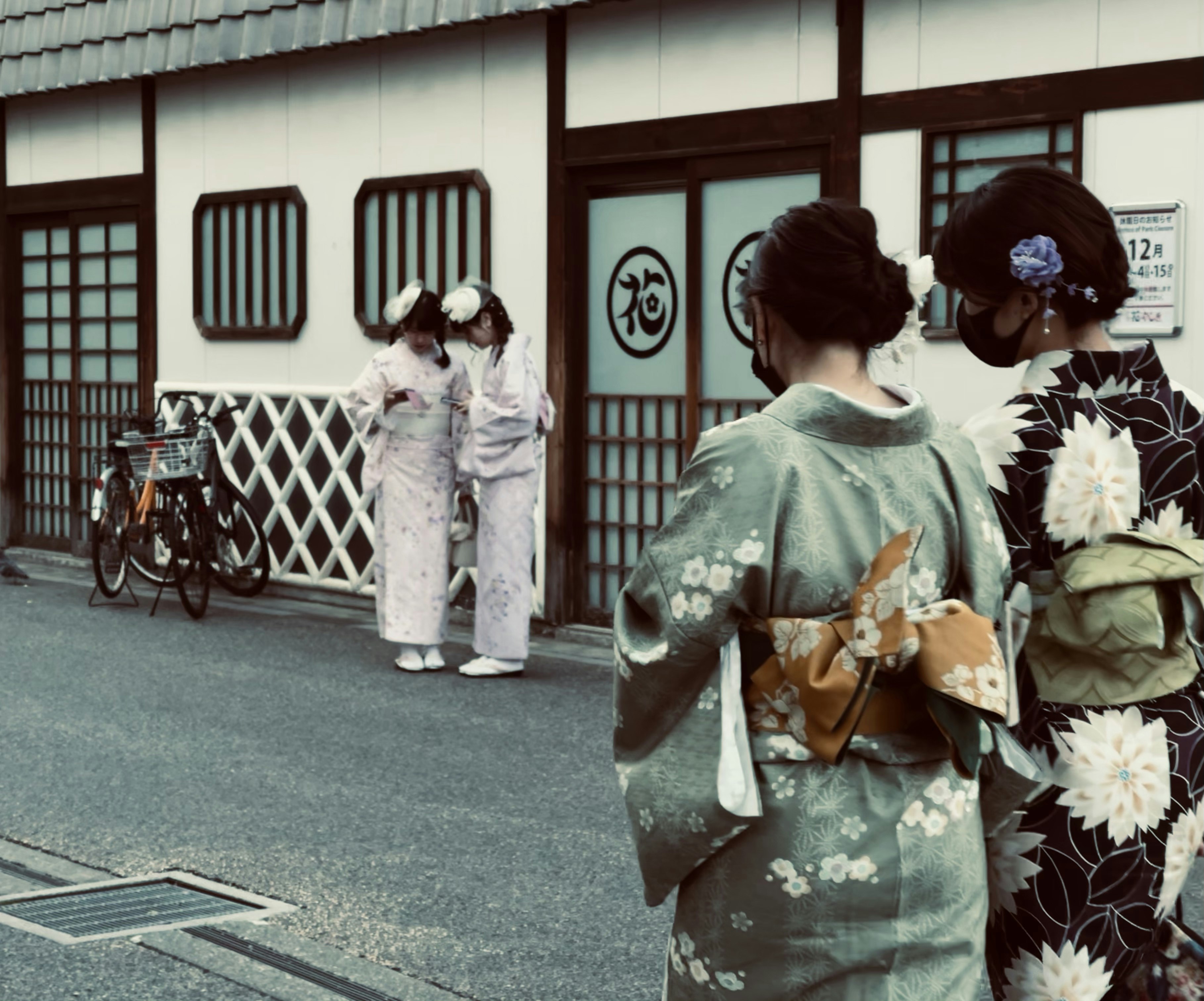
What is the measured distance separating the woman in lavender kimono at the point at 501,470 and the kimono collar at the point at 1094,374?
5.90 m

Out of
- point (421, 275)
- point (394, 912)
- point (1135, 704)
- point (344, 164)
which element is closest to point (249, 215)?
point (344, 164)

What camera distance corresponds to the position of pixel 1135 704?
2.75 m

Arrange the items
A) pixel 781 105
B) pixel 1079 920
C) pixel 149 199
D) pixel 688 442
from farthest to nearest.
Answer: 1. pixel 149 199
2. pixel 688 442
3. pixel 781 105
4. pixel 1079 920

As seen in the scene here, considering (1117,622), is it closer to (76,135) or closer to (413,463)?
(413,463)

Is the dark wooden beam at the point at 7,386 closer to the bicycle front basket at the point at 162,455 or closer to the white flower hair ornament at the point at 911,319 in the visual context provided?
the bicycle front basket at the point at 162,455

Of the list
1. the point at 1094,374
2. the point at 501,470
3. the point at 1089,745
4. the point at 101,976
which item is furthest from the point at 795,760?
the point at 501,470

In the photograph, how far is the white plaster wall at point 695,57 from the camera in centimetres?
877

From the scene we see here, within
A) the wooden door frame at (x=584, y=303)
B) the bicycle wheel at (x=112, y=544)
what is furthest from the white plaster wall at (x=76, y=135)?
the wooden door frame at (x=584, y=303)

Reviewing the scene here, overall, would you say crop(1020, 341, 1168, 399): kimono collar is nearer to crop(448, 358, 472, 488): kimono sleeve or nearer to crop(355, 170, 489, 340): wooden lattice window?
crop(448, 358, 472, 488): kimono sleeve

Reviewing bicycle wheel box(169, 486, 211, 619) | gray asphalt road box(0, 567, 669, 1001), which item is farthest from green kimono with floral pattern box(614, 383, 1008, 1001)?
bicycle wheel box(169, 486, 211, 619)

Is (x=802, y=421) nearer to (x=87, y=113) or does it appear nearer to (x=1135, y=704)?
(x=1135, y=704)

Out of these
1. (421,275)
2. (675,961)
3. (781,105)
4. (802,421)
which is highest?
(781,105)

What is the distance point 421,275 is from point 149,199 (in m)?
3.08

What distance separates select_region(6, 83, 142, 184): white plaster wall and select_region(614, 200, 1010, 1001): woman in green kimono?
11.5m
